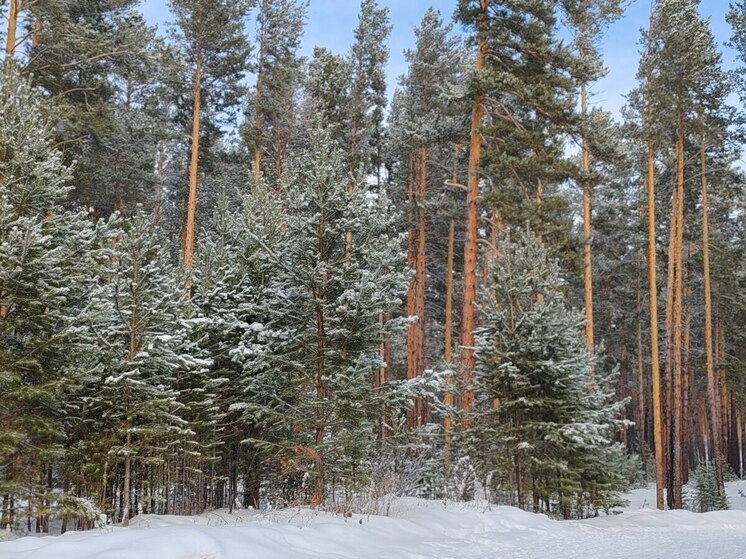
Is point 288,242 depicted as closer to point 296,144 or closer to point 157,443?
point 157,443

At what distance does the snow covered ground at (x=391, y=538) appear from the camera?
5.03 m

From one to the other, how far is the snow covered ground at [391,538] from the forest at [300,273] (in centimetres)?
83

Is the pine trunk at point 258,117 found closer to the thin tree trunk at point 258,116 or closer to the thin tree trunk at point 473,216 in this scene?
the thin tree trunk at point 258,116

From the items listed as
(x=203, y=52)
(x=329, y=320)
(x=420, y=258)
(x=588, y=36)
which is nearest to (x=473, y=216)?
(x=329, y=320)

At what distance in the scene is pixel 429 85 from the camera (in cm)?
2328

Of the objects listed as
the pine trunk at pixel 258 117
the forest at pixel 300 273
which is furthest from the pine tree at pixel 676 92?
the pine trunk at pixel 258 117

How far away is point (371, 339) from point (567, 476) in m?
5.43

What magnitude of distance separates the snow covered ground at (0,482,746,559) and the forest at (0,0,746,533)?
0.83m

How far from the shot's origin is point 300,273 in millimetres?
9375

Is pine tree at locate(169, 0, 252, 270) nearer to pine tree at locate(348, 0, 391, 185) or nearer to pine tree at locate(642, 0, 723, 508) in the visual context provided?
pine tree at locate(348, 0, 391, 185)

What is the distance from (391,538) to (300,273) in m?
4.24

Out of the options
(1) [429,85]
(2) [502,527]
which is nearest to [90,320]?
(2) [502,527]

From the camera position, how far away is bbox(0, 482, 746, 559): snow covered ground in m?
5.03

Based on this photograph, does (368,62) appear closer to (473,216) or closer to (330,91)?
(330,91)
